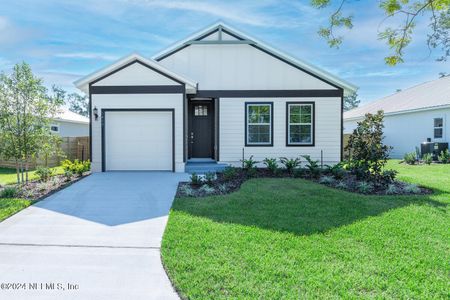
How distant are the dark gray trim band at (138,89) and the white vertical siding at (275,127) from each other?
2.21 meters

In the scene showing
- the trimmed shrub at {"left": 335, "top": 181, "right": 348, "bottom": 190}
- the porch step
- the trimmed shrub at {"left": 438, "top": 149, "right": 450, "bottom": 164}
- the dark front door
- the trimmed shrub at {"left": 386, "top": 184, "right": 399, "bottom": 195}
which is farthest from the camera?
the trimmed shrub at {"left": 438, "top": 149, "right": 450, "bottom": 164}

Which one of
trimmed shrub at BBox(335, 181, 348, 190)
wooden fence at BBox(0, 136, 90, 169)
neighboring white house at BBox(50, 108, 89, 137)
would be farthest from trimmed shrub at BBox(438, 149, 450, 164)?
neighboring white house at BBox(50, 108, 89, 137)

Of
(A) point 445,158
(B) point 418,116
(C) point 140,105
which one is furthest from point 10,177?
(B) point 418,116

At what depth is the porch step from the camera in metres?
11.8

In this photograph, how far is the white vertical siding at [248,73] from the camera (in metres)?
12.9

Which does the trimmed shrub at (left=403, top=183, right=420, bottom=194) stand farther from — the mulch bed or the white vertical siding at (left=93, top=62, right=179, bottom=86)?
the white vertical siding at (left=93, top=62, right=179, bottom=86)

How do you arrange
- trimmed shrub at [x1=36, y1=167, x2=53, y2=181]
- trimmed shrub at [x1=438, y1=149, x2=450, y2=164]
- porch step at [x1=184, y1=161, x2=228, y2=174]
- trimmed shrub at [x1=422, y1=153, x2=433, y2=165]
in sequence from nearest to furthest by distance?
1. trimmed shrub at [x1=36, y1=167, x2=53, y2=181]
2. porch step at [x1=184, y1=161, x2=228, y2=174]
3. trimmed shrub at [x1=422, y1=153, x2=433, y2=165]
4. trimmed shrub at [x1=438, y1=149, x2=450, y2=164]

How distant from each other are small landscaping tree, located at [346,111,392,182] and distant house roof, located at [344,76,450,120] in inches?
414

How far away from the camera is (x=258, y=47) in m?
12.9

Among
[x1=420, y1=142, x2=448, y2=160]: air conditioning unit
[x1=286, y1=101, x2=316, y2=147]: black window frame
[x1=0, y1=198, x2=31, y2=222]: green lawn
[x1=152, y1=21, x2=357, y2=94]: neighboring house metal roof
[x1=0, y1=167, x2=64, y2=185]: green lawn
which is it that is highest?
[x1=152, y1=21, x2=357, y2=94]: neighboring house metal roof

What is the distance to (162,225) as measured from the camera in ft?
18.8

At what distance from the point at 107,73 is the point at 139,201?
6.01 metres

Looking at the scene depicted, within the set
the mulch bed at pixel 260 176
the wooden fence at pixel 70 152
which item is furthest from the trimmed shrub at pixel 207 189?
the wooden fence at pixel 70 152

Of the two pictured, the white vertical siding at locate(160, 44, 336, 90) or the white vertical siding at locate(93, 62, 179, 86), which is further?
the white vertical siding at locate(160, 44, 336, 90)
